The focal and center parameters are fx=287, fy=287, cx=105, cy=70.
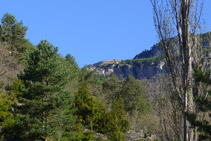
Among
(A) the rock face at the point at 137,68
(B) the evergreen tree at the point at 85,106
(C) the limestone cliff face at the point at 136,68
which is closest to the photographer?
(B) the evergreen tree at the point at 85,106

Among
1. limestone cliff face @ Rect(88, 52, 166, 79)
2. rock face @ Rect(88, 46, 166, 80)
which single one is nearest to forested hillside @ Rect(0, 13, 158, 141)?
rock face @ Rect(88, 46, 166, 80)

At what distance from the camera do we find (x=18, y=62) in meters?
29.7

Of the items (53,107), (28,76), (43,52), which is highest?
(43,52)

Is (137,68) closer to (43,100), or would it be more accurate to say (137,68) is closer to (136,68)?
(136,68)

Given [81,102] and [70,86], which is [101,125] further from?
[70,86]

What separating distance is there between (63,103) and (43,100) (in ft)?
4.22

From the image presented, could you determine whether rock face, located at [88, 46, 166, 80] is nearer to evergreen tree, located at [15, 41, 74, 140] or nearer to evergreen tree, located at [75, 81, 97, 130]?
evergreen tree, located at [75, 81, 97, 130]

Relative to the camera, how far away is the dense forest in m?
8.33

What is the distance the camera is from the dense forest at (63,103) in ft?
27.3

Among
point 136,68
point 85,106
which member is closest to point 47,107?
point 85,106

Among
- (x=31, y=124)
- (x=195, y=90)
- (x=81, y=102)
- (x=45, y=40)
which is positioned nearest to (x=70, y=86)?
(x=81, y=102)

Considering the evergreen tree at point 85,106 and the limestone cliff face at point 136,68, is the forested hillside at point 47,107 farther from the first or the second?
the limestone cliff face at point 136,68

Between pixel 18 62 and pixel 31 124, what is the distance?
47.6 feet

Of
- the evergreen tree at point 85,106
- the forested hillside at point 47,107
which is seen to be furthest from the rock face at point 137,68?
the forested hillside at point 47,107
